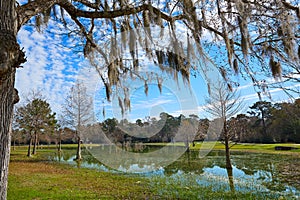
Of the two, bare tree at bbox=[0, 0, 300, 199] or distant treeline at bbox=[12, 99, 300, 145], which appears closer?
bare tree at bbox=[0, 0, 300, 199]

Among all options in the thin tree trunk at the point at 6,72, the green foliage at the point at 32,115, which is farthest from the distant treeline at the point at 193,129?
the thin tree trunk at the point at 6,72

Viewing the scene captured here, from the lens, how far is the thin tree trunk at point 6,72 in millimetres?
1673

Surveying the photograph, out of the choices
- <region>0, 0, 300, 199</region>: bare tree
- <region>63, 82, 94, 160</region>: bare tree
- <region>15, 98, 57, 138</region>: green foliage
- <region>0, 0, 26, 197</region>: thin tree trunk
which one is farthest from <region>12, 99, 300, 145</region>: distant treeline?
<region>0, 0, 26, 197</region>: thin tree trunk

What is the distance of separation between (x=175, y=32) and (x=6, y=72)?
156 centimetres

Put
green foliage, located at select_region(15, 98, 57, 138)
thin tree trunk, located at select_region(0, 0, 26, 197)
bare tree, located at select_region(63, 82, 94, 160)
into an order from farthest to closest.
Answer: green foliage, located at select_region(15, 98, 57, 138) < bare tree, located at select_region(63, 82, 94, 160) < thin tree trunk, located at select_region(0, 0, 26, 197)

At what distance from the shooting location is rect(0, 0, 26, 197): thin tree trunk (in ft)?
5.49

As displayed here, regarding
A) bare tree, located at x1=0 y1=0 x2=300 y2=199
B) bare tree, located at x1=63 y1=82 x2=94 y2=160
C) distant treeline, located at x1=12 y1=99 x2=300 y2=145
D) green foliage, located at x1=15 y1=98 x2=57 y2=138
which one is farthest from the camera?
green foliage, located at x1=15 y1=98 x2=57 y2=138

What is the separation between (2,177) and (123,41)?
1786mm

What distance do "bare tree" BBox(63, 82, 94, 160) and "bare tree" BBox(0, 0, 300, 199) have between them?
475 inches

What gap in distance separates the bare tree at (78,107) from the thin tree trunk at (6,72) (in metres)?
13.3

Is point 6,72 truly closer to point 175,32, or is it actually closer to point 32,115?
point 175,32

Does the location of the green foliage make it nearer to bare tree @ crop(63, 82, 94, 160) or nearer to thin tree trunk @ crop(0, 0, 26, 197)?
bare tree @ crop(63, 82, 94, 160)

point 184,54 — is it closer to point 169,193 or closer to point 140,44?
point 140,44

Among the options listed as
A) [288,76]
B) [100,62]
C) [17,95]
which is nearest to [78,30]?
[100,62]
